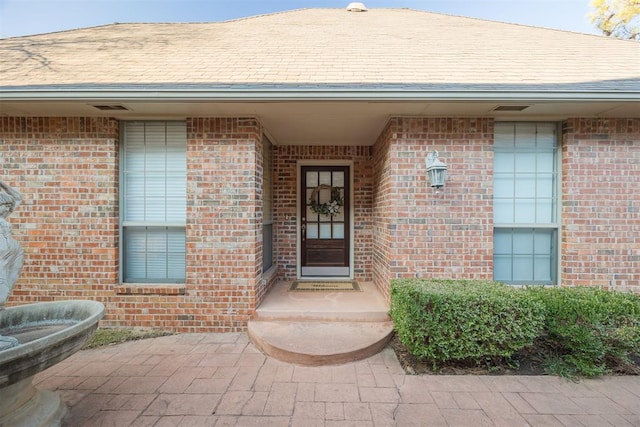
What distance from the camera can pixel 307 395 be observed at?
2.37 meters

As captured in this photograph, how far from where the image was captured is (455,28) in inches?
200

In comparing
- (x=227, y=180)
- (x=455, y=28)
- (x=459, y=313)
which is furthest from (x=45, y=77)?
(x=455, y=28)

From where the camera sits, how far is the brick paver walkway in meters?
2.11

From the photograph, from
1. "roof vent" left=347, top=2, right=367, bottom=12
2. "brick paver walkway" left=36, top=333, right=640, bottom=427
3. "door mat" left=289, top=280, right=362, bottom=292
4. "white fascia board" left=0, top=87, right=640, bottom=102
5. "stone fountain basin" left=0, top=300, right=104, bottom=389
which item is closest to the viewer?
"stone fountain basin" left=0, top=300, right=104, bottom=389

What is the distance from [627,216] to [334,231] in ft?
12.6

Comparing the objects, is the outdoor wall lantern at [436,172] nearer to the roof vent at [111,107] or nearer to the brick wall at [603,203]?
the brick wall at [603,203]

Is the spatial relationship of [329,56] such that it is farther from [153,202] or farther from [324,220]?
[153,202]

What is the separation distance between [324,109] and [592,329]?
3.36 meters

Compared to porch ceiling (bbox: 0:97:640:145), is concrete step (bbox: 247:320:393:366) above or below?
below

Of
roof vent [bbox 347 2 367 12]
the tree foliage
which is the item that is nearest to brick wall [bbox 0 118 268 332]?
roof vent [bbox 347 2 367 12]

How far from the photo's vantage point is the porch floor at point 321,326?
2865 millimetres

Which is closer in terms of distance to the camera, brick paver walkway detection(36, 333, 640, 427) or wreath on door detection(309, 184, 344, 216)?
brick paver walkway detection(36, 333, 640, 427)

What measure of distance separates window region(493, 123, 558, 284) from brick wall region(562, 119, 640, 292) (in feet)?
0.56

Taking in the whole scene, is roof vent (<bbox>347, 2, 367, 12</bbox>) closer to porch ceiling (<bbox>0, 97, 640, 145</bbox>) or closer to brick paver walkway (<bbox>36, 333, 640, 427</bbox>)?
porch ceiling (<bbox>0, 97, 640, 145</bbox>)
